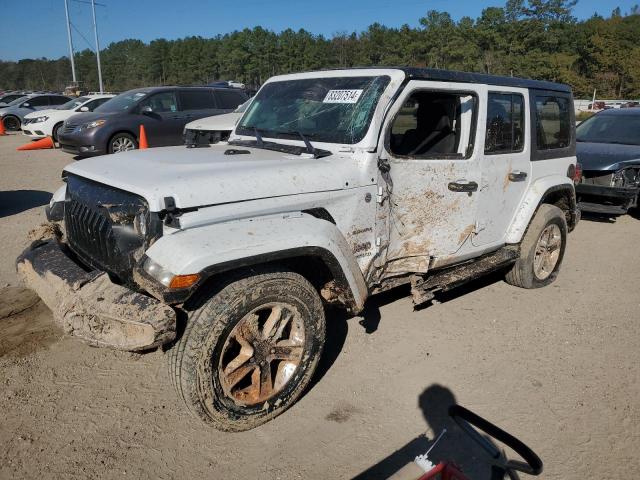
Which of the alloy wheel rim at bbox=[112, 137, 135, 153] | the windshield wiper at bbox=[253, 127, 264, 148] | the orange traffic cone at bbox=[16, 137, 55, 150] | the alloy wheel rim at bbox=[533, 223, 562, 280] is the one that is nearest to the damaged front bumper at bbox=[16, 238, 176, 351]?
the windshield wiper at bbox=[253, 127, 264, 148]

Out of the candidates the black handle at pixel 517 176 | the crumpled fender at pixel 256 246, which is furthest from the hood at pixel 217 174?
the black handle at pixel 517 176

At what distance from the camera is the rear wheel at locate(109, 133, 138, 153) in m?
11.5

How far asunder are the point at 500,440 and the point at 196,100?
469 inches

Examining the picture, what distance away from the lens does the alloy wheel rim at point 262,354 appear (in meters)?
2.85

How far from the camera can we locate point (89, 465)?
271cm

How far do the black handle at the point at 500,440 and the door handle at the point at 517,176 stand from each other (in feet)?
9.55

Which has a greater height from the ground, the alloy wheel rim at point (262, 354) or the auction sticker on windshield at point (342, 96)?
the auction sticker on windshield at point (342, 96)

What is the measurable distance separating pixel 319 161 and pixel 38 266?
6.19 ft

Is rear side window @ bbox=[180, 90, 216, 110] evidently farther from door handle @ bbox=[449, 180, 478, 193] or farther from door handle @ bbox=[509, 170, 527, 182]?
door handle @ bbox=[449, 180, 478, 193]

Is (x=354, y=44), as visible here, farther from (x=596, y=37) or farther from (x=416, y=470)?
(x=416, y=470)

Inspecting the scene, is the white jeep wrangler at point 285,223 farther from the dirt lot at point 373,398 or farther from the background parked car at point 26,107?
the background parked car at point 26,107

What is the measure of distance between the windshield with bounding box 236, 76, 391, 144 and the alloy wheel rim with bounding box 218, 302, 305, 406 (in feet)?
4.23

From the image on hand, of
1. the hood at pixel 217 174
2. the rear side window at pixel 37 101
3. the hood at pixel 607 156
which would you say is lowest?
the hood at pixel 607 156

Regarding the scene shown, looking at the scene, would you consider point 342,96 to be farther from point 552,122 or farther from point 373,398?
point 552,122
